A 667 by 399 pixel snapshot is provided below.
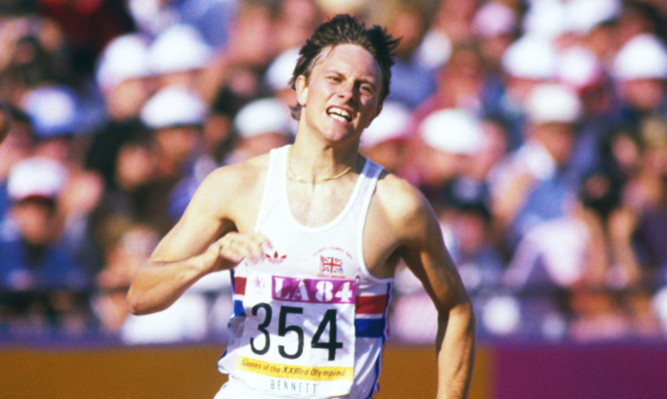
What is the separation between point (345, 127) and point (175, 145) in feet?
12.1

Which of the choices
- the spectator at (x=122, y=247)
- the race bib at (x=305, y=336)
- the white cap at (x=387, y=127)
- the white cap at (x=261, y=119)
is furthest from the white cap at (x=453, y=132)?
the race bib at (x=305, y=336)

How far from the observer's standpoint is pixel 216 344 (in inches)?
197

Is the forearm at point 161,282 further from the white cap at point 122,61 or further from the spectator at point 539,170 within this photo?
the white cap at point 122,61

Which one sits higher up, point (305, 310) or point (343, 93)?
point (343, 93)

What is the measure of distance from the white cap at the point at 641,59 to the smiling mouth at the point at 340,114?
183 inches

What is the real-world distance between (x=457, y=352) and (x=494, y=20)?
4842mm

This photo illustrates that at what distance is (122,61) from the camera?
24.7ft

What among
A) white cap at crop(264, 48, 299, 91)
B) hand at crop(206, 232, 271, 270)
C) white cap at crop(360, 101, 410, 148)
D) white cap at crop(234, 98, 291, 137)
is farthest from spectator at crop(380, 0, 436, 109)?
hand at crop(206, 232, 271, 270)

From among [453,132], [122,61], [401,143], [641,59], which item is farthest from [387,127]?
[122,61]

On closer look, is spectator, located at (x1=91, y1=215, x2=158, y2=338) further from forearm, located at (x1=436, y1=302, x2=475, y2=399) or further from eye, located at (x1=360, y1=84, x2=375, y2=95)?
eye, located at (x1=360, y1=84, x2=375, y2=95)

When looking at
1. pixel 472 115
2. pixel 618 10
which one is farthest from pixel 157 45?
pixel 618 10

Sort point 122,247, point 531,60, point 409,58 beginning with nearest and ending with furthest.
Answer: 1. point 122,247
2. point 531,60
3. point 409,58

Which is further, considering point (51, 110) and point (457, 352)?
point (51, 110)

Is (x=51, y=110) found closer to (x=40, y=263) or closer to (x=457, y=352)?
(x=40, y=263)
